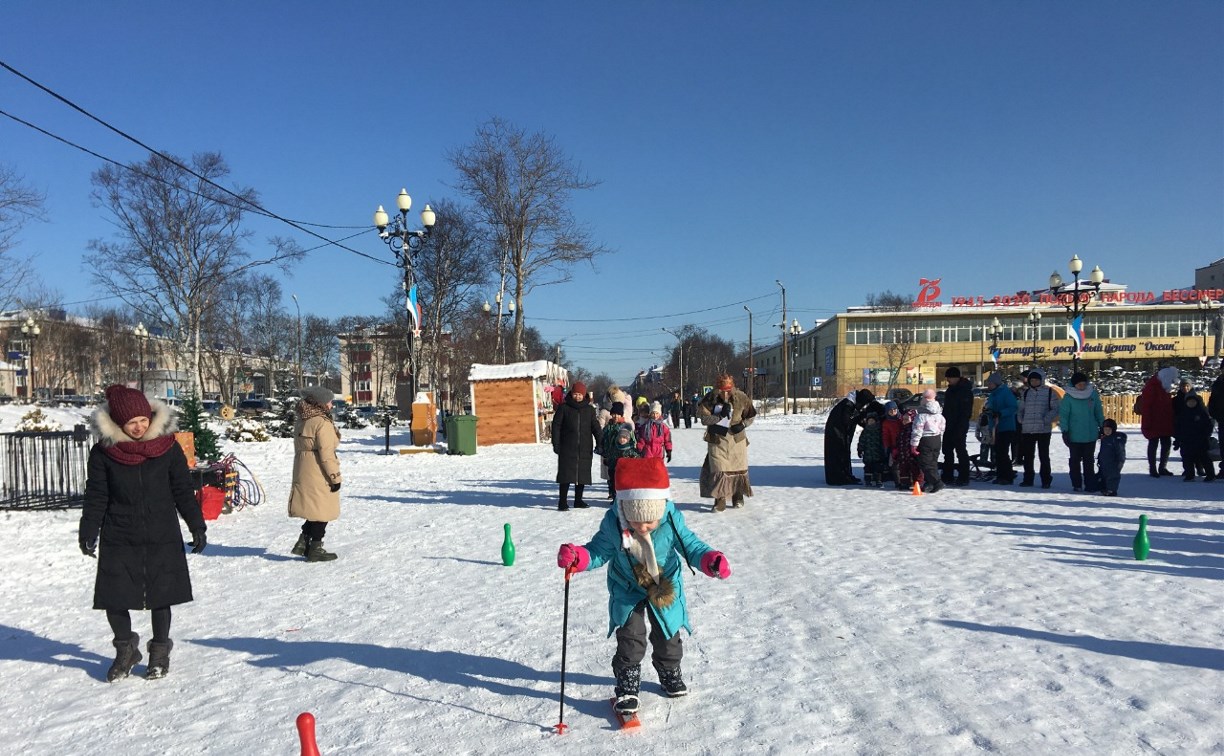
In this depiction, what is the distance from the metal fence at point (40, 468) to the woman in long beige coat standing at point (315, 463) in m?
4.91

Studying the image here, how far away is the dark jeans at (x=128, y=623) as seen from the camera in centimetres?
443

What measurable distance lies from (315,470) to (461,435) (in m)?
13.6

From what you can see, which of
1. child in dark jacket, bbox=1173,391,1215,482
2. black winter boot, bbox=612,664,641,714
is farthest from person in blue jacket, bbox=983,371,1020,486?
black winter boot, bbox=612,664,641,714

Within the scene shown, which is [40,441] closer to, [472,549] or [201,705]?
[472,549]

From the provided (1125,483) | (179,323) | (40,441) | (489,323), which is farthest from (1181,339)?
(40,441)

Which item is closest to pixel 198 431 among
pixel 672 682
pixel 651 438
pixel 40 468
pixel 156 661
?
pixel 40 468

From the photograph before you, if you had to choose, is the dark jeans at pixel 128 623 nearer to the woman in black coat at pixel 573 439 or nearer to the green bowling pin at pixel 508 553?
the green bowling pin at pixel 508 553

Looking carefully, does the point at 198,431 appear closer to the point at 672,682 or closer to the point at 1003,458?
the point at 672,682

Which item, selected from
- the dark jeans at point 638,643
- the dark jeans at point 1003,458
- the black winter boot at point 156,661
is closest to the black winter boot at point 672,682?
the dark jeans at point 638,643

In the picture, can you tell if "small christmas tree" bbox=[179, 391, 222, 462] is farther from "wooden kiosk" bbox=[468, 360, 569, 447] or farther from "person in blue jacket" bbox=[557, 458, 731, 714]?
"wooden kiosk" bbox=[468, 360, 569, 447]

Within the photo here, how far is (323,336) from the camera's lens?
6569cm

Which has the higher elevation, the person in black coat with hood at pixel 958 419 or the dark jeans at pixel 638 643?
the person in black coat with hood at pixel 958 419

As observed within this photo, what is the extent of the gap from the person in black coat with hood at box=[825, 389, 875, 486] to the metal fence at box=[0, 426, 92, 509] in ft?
37.1

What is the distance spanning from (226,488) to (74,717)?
748cm
